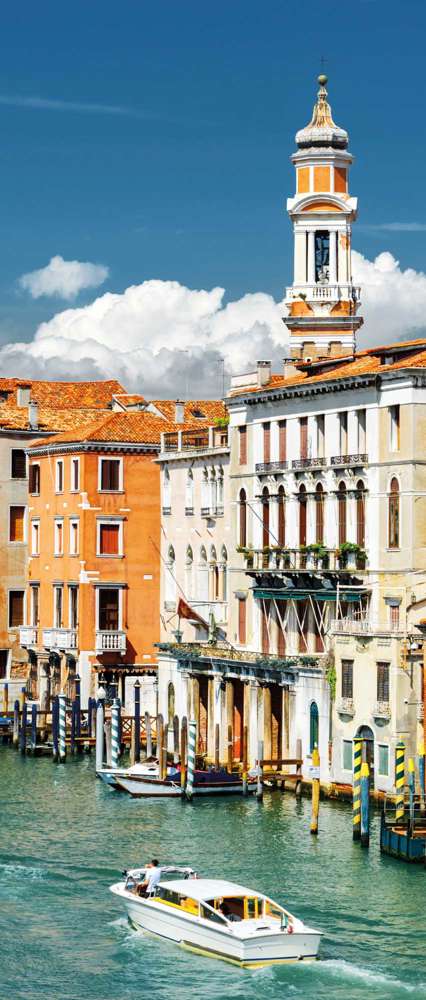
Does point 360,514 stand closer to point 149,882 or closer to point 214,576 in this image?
point 214,576

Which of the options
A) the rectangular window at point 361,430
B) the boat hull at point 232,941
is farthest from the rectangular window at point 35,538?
the boat hull at point 232,941

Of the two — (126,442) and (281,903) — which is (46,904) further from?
(126,442)

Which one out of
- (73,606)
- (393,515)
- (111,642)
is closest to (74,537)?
(73,606)

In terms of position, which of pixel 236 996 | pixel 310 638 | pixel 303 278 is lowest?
pixel 236 996

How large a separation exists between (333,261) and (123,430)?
11.6m

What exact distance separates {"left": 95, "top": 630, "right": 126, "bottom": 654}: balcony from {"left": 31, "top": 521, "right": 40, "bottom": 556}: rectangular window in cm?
744

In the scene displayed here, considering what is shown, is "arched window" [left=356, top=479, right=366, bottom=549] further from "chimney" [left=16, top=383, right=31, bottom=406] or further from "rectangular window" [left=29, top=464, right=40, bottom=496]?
"chimney" [left=16, top=383, right=31, bottom=406]

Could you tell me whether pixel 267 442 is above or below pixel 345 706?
above

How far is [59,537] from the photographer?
82.2m

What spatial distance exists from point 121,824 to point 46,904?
1056 cm

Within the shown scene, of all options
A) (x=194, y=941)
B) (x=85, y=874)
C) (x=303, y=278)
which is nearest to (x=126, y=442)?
(x=303, y=278)

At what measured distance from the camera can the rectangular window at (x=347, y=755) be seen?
188 ft

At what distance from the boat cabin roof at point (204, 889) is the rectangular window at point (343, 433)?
20981 millimetres

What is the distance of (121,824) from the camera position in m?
55.3
